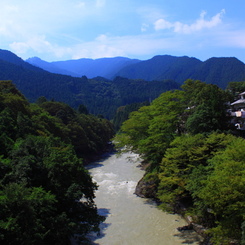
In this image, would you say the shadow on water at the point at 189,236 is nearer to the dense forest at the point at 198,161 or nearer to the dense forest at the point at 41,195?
the dense forest at the point at 198,161

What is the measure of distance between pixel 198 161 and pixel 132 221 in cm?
667

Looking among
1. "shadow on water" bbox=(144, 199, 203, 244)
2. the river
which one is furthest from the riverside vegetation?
the river

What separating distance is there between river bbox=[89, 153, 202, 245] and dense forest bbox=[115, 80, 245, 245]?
3.68 ft

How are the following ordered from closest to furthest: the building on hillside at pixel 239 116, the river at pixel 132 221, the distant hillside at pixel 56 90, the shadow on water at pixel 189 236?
the shadow on water at pixel 189 236 → the river at pixel 132 221 → the building on hillside at pixel 239 116 → the distant hillside at pixel 56 90

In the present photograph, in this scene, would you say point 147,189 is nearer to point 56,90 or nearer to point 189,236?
point 189,236

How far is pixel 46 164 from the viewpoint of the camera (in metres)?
16.7

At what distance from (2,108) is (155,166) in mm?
17283

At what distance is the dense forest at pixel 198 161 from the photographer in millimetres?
13336

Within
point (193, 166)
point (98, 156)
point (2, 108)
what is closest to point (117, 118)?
point (98, 156)

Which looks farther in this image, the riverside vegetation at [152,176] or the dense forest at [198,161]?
the dense forest at [198,161]

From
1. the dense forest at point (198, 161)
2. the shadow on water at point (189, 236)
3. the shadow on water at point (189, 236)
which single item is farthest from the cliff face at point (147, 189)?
the shadow on water at point (189, 236)

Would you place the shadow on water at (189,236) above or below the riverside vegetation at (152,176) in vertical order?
below

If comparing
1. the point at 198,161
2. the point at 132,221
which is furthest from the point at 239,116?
the point at 132,221

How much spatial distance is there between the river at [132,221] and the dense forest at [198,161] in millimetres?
1121
